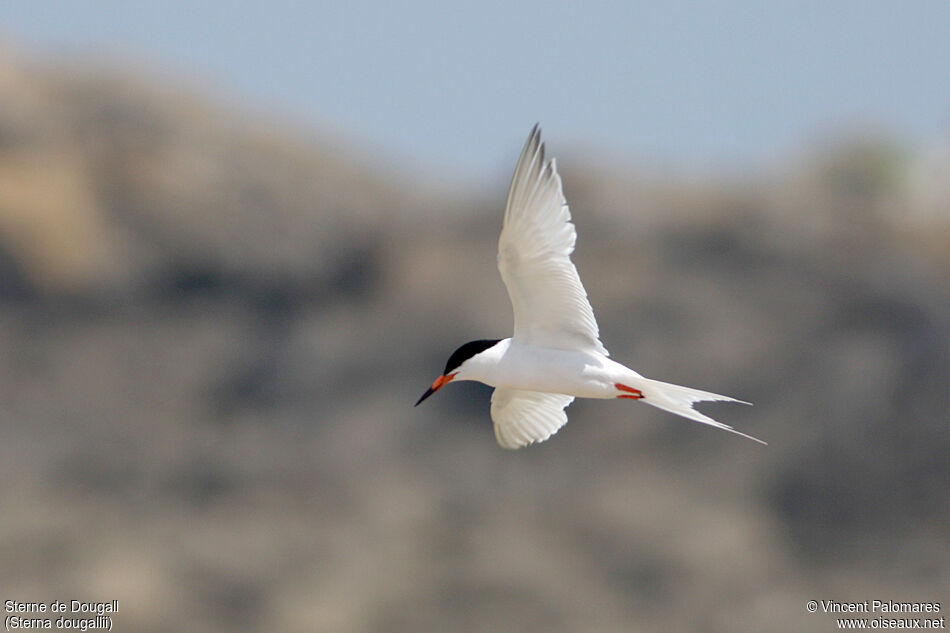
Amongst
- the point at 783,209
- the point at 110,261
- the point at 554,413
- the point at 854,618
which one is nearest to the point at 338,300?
the point at 110,261

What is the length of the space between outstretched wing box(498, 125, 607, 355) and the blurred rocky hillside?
13.1 meters

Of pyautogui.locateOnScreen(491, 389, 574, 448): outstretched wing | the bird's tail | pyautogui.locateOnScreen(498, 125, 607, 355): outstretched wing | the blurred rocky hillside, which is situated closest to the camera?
pyautogui.locateOnScreen(498, 125, 607, 355): outstretched wing

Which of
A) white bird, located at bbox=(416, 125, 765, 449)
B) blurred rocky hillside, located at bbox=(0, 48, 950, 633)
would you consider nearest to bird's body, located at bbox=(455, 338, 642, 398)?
white bird, located at bbox=(416, 125, 765, 449)

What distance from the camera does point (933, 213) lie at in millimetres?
23281

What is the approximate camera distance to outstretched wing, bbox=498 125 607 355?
548 cm

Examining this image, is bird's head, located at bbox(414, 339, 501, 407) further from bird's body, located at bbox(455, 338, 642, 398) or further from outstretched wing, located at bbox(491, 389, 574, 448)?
outstretched wing, located at bbox(491, 389, 574, 448)

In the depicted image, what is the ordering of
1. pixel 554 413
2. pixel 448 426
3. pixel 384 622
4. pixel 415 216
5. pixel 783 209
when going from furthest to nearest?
1. pixel 415 216
2. pixel 783 209
3. pixel 448 426
4. pixel 384 622
5. pixel 554 413

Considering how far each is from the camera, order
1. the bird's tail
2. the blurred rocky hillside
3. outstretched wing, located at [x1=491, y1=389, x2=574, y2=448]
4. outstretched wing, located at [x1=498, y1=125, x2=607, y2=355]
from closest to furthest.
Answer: outstretched wing, located at [x1=498, y1=125, x2=607, y2=355] → the bird's tail → outstretched wing, located at [x1=491, y1=389, x2=574, y2=448] → the blurred rocky hillside

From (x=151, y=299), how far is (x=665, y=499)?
29.6 feet

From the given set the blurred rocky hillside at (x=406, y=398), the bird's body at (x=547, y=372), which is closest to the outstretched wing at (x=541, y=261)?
the bird's body at (x=547, y=372)

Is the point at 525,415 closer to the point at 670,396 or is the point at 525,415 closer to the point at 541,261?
the point at 670,396

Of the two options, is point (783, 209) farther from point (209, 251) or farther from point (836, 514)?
point (209, 251)

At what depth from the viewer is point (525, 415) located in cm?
685

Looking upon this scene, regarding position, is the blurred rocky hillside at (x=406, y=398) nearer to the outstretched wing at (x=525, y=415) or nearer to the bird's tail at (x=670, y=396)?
the outstretched wing at (x=525, y=415)
